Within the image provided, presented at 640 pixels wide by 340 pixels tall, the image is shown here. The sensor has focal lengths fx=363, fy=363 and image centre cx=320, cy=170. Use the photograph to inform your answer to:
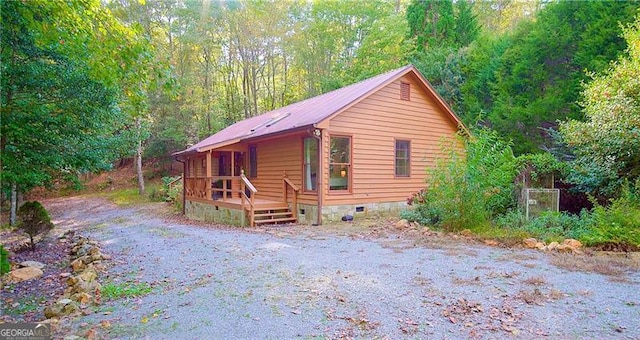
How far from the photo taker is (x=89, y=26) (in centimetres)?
515

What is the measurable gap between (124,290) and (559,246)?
22.8 feet

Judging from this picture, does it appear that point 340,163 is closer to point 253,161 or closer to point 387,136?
point 387,136

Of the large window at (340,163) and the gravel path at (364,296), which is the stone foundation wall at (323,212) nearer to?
the large window at (340,163)

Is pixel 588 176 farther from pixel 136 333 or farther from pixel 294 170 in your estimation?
pixel 136 333

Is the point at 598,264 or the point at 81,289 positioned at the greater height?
the point at 598,264

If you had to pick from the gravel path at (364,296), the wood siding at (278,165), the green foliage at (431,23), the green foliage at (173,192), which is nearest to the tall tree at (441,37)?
the green foliage at (431,23)

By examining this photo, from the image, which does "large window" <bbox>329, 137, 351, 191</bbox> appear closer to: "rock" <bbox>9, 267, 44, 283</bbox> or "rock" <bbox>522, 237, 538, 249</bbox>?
"rock" <bbox>522, 237, 538, 249</bbox>

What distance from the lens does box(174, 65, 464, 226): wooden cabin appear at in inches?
412

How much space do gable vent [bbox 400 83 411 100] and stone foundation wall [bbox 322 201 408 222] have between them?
3485 millimetres

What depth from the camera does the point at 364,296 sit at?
14.0 feet

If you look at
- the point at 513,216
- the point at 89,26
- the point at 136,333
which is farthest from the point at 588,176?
the point at 89,26

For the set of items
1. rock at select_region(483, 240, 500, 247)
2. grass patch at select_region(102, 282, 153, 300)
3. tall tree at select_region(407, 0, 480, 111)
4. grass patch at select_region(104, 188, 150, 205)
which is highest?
tall tree at select_region(407, 0, 480, 111)

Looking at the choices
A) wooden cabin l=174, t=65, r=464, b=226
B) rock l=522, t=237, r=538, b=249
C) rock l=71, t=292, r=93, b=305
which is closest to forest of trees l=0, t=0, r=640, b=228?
wooden cabin l=174, t=65, r=464, b=226

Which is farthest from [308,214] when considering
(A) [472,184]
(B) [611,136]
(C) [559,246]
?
(B) [611,136]
